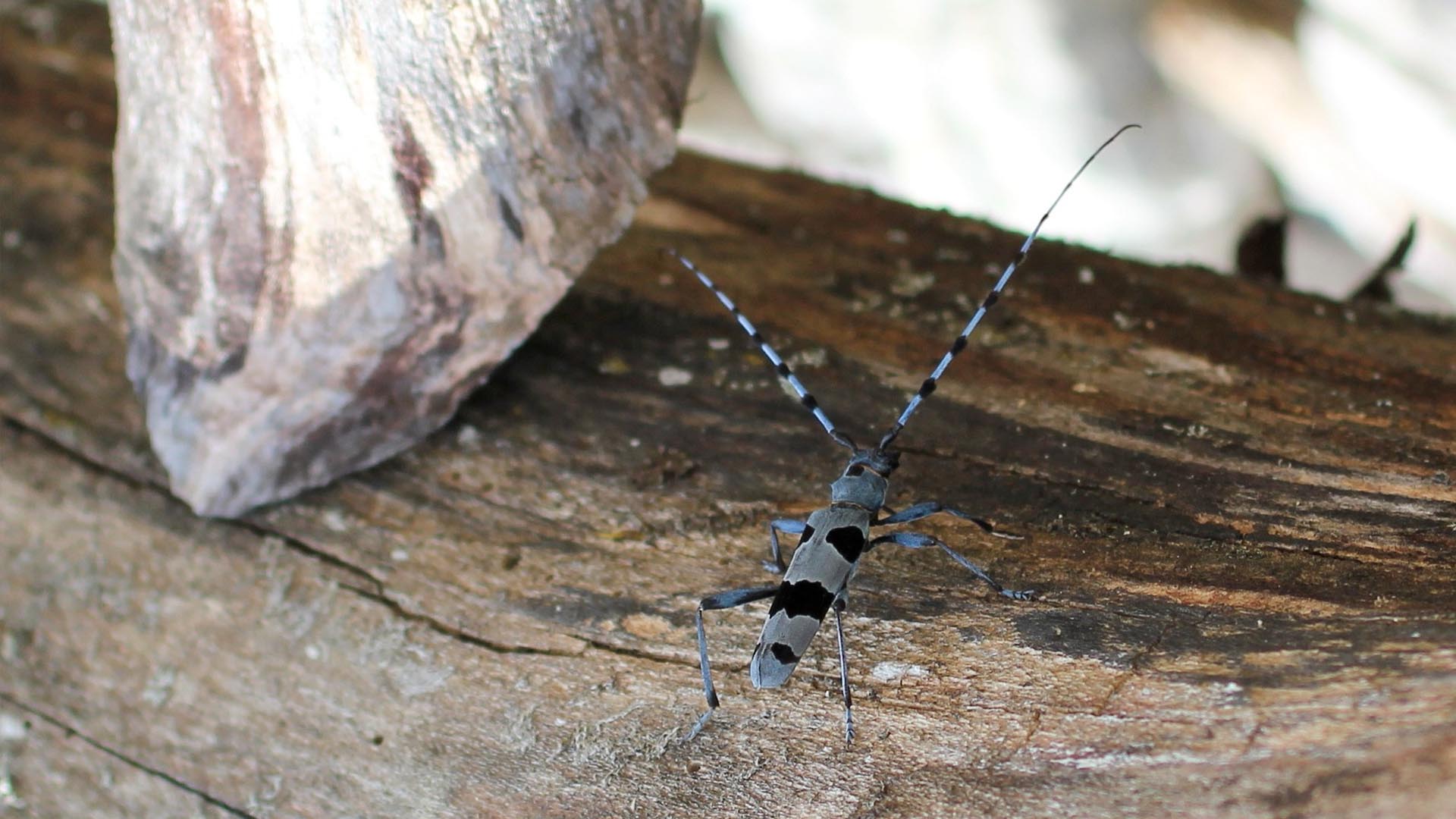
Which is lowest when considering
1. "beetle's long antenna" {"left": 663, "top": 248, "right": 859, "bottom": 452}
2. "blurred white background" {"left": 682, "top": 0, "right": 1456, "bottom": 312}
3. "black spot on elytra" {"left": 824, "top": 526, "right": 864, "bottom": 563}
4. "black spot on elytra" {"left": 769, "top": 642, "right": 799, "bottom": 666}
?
"black spot on elytra" {"left": 769, "top": 642, "right": 799, "bottom": 666}

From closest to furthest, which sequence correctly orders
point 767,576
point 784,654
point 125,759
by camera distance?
1. point 784,654
2. point 767,576
3. point 125,759

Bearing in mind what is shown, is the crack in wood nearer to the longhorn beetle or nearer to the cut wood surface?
the cut wood surface

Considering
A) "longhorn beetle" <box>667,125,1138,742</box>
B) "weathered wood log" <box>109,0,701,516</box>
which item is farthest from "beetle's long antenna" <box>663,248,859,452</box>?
"weathered wood log" <box>109,0,701,516</box>

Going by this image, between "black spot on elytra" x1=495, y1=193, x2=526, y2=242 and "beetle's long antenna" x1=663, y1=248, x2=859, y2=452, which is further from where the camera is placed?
"beetle's long antenna" x1=663, y1=248, x2=859, y2=452

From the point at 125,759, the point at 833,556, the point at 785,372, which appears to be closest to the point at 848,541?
the point at 833,556

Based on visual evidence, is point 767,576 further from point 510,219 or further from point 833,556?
point 510,219

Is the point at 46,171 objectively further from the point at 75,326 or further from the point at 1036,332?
the point at 1036,332

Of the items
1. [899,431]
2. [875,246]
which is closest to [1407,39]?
[875,246]
